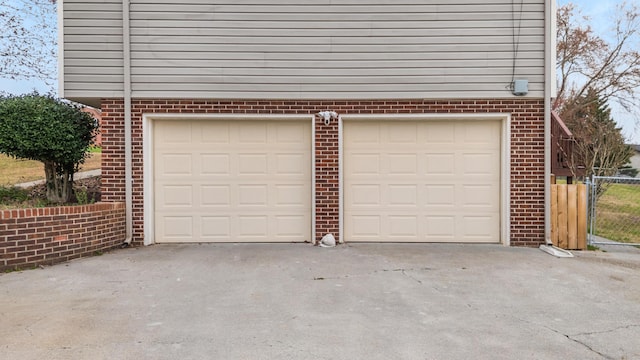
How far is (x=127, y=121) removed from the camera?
732 centimetres

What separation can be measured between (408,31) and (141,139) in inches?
193

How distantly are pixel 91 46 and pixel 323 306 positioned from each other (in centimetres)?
597

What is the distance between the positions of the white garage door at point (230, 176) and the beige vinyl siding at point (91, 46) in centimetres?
129

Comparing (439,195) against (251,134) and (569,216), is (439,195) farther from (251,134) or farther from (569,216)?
(251,134)

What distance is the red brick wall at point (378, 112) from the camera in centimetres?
740

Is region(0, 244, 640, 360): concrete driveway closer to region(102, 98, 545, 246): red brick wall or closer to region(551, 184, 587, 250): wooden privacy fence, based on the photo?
region(551, 184, 587, 250): wooden privacy fence

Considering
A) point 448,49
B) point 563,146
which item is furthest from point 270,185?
point 563,146

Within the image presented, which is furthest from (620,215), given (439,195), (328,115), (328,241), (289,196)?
(289,196)

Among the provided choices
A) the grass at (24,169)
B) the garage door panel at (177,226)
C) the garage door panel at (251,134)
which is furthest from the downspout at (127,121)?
the garage door panel at (251,134)

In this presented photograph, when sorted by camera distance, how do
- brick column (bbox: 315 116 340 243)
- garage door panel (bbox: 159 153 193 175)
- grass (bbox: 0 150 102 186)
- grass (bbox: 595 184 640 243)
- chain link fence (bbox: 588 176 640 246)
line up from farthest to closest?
grass (bbox: 595 184 640 243) → grass (bbox: 0 150 102 186) → chain link fence (bbox: 588 176 640 246) → garage door panel (bbox: 159 153 193 175) → brick column (bbox: 315 116 340 243)

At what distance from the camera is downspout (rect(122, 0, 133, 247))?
23.7 feet

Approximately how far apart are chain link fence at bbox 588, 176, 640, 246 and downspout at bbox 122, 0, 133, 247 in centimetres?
828

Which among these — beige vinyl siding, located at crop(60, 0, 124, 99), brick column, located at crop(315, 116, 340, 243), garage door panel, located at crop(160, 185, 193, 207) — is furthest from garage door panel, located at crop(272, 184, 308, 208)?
beige vinyl siding, located at crop(60, 0, 124, 99)

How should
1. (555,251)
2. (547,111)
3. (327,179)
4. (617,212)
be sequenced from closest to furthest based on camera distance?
1. (555,251)
2. (547,111)
3. (327,179)
4. (617,212)
